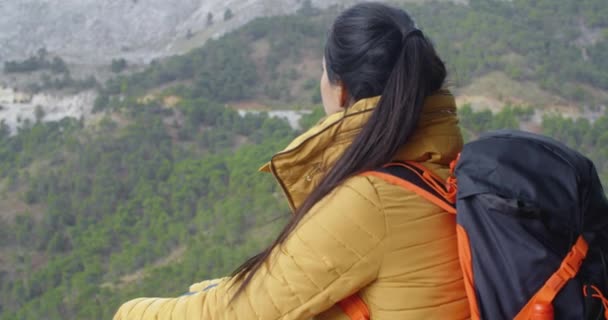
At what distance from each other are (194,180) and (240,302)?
42.7 feet

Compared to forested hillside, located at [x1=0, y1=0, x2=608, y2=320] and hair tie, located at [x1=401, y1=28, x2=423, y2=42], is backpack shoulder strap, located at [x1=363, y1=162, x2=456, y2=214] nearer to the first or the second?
hair tie, located at [x1=401, y1=28, x2=423, y2=42]

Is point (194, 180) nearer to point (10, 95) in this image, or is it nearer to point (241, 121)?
point (241, 121)

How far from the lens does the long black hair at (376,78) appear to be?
1.05 m

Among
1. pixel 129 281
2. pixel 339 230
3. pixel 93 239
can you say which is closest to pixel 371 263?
pixel 339 230

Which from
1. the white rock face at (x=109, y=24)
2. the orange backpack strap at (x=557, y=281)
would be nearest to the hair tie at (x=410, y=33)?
the orange backpack strap at (x=557, y=281)

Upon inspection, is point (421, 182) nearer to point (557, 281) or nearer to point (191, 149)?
point (557, 281)

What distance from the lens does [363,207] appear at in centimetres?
97

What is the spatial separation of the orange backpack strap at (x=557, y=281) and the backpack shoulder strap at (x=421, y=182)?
0.19 meters

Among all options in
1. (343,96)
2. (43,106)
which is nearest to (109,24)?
(43,106)

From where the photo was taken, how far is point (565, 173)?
938 millimetres

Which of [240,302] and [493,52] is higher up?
[240,302]

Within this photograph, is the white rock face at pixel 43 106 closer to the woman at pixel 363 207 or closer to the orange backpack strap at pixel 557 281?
the woman at pixel 363 207

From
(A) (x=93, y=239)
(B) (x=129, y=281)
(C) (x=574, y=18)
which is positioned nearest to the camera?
(B) (x=129, y=281)

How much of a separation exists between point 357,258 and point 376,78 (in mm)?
336
